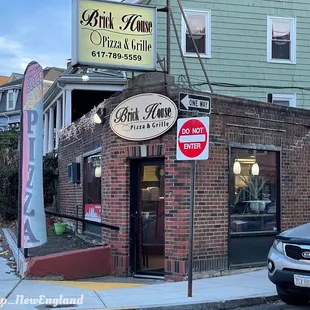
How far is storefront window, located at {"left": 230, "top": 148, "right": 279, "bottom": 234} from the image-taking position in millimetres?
10438

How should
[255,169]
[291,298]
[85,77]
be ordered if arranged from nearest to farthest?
[291,298] < [255,169] < [85,77]

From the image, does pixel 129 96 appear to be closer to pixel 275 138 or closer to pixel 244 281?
pixel 275 138

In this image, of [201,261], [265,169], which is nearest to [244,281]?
[201,261]

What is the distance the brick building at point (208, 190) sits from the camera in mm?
9656

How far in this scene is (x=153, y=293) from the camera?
323 inches

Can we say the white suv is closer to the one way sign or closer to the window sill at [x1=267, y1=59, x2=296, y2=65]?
the one way sign

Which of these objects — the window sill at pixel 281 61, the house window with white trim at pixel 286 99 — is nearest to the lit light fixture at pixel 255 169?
the house window with white trim at pixel 286 99

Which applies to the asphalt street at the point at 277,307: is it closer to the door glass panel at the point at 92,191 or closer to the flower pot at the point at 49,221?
the door glass panel at the point at 92,191

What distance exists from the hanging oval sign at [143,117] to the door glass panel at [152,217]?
710 mm

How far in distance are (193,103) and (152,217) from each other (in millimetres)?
2949

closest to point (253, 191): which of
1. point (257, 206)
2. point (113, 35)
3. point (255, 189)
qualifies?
point (255, 189)

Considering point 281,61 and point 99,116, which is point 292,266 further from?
point 281,61

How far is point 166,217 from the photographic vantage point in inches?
381

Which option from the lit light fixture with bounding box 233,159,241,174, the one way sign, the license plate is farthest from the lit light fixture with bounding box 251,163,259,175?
the license plate
